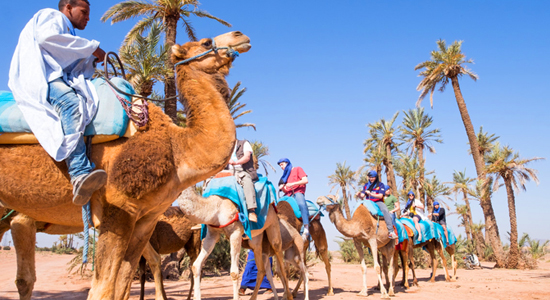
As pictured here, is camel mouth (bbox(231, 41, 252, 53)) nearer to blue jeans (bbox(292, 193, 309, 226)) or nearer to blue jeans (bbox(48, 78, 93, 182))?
blue jeans (bbox(48, 78, 93, 182))

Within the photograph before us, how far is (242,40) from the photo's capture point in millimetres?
3949

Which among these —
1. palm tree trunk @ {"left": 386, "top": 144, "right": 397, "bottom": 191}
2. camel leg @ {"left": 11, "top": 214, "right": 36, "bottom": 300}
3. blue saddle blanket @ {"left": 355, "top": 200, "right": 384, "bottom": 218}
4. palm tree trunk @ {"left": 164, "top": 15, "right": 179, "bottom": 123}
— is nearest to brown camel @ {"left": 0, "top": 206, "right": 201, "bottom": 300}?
camel leg @ {"left": 11, "top": 214, "right": 36, "bottom": 300}

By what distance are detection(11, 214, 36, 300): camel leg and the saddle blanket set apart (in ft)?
5.98

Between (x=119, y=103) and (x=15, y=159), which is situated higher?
(x=119, y=103)

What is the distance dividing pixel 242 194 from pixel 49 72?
13.8 ft

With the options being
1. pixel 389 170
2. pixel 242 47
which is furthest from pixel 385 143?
pixel 242 47

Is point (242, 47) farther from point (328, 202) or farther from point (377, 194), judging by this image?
point (377, 194)

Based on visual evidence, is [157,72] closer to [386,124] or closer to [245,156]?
[245,156]

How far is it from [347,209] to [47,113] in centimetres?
4154

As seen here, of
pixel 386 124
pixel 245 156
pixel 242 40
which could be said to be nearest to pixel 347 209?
pixel 386 124

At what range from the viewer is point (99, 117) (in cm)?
331

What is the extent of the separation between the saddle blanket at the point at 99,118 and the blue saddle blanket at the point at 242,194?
3746 mm

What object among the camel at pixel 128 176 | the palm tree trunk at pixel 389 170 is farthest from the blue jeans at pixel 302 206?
the palm tree trunk at pixel 389 170

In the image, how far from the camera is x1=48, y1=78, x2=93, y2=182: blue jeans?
3.04 m
